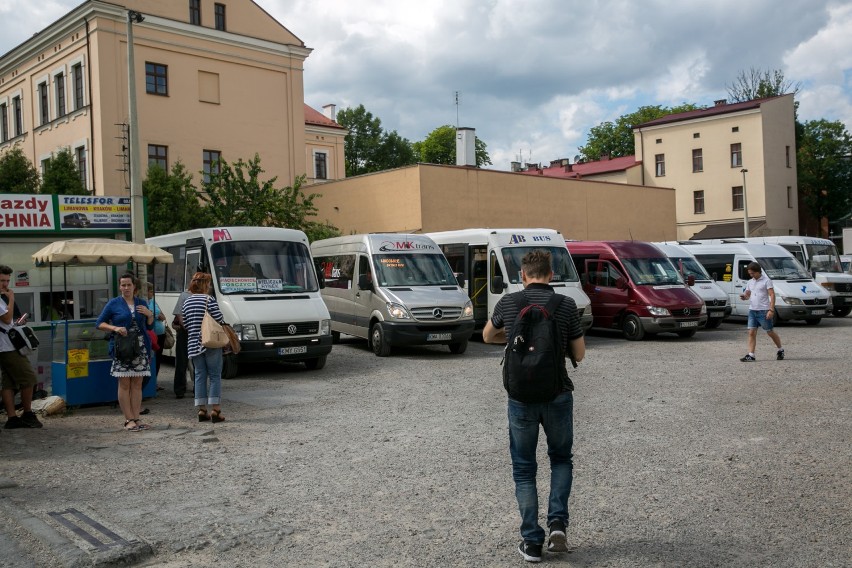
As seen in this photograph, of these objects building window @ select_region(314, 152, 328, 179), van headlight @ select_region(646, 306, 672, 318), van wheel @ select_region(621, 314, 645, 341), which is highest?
building window @ select_region(314, 152, 328, 179)

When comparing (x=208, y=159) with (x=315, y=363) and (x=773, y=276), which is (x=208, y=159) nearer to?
(x=315, y=363)

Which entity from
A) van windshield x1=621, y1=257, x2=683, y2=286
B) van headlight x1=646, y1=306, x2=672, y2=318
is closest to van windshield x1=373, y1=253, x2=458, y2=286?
van headlight x1=646, y1=306, x2=672, y2=318

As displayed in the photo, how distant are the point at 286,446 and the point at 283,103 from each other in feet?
110

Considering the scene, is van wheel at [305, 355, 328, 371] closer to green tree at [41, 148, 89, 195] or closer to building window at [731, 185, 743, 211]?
green tree at [41, 148, 89, 195]

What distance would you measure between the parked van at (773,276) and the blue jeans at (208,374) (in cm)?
1502

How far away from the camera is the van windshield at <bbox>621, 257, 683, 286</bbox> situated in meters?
19.8

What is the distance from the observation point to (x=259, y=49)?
3866 centimetres

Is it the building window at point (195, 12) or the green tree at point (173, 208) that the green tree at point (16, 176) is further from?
the building window at point (195, 12)

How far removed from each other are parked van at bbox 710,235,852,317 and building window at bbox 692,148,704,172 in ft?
100

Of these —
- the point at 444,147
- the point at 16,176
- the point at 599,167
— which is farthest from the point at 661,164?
the point at 16,176

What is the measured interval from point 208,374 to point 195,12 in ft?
101

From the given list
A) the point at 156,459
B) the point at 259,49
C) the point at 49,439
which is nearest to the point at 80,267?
the point at 49,439

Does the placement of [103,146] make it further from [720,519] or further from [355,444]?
[720,519]

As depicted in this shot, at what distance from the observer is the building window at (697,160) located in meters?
57.4
